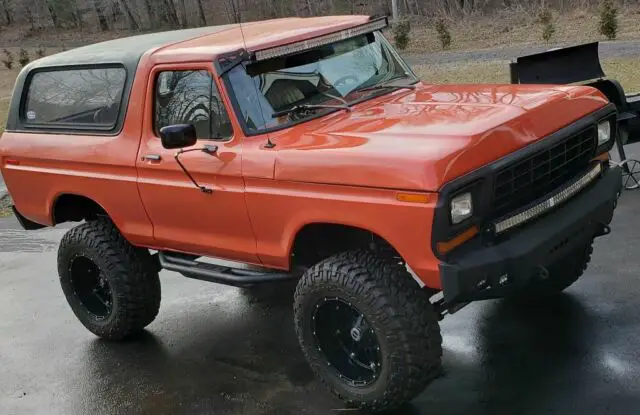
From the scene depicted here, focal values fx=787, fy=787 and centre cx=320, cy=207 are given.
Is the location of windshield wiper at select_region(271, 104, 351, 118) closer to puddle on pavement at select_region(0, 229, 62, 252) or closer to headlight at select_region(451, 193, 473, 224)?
headlight at select_region(451, 193, 473, 224)

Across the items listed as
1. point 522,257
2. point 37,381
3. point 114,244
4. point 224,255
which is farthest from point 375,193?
point 37,381

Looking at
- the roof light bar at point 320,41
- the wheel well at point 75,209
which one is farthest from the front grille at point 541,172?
the wheel well at point 75,209

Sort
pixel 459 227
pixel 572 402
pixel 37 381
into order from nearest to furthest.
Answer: pixel 459 227
pixel 572 402
pixel 37 381

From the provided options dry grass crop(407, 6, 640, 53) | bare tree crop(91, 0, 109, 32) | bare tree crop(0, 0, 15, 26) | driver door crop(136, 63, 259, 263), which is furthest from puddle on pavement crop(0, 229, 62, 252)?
bare tree crop(0, 0, 15, 26)

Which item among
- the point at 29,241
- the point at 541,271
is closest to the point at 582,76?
the point at 541,271

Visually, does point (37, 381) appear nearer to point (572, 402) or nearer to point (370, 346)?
point (370, 346)

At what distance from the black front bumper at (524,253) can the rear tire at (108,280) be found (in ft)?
8.00

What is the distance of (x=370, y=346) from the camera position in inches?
171

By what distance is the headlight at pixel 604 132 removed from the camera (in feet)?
15.7

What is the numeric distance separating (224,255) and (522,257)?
1.95 meters

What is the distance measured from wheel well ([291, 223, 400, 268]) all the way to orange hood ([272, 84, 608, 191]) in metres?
0.41

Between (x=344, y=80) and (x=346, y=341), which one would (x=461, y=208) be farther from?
(x=344, y=80)

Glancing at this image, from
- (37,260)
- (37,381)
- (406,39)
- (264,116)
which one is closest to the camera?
(264,116)

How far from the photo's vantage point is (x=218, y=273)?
16.6 feet
